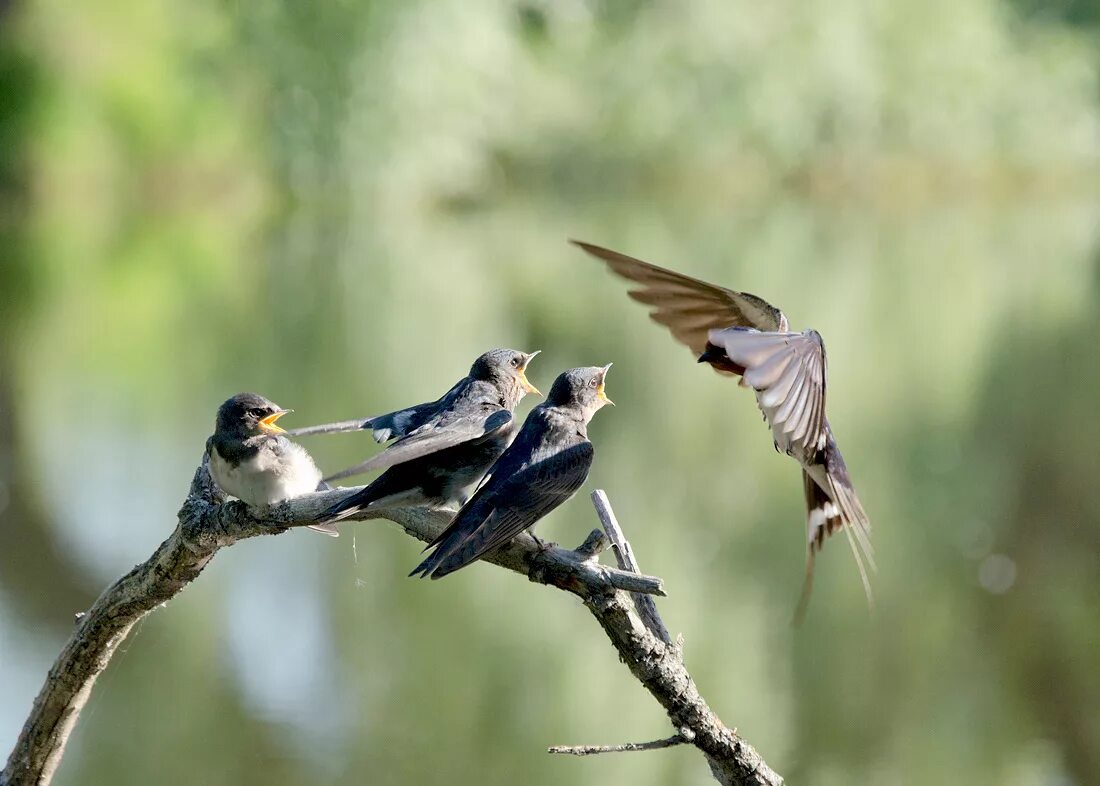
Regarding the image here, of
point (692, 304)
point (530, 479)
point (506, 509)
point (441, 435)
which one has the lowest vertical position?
point (506, 509)

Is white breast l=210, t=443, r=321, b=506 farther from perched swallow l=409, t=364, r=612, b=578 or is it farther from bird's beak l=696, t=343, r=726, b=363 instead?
bird's beak l=696, t=343, r=726, b=363

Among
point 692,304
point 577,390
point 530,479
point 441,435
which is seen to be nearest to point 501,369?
point 577,390

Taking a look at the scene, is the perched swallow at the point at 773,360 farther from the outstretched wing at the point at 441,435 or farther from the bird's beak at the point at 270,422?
the bird's beak at the point at 270,422

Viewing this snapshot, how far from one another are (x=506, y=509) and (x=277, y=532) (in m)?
0.85

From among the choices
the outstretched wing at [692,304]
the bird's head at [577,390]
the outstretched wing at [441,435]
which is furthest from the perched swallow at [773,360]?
the outstretched wing at [441,435]

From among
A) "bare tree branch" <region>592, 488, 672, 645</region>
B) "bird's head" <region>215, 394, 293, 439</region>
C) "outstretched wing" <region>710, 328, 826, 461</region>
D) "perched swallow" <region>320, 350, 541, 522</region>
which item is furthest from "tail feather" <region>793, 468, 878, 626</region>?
"bird's head" <region>215, 394, 293, 439</region>

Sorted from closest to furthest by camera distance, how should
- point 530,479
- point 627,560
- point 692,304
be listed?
point 530,479, point 627,560, point 692,304

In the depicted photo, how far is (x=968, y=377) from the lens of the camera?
14.9 meters

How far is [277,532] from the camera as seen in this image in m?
4.09

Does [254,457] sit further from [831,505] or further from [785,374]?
[831,505]

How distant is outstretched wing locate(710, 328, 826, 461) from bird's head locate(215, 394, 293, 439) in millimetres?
1257

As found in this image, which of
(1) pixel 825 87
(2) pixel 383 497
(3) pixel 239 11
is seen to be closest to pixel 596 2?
(1) pixel 825 87

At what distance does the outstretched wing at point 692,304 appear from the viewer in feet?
15.1

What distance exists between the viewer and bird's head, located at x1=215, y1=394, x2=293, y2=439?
4.10 m
